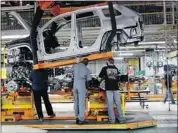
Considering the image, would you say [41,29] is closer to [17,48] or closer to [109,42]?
[17,48]

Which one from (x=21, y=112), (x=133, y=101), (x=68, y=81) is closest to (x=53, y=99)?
(x=68, y=81)

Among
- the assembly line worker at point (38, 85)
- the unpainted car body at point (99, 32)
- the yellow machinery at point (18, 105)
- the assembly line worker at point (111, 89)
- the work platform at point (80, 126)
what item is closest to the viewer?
the work platform at point (80, 126)

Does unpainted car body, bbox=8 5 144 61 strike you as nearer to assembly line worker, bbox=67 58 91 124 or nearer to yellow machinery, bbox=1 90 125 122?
assembly line worker, bbox=67 58 91 124

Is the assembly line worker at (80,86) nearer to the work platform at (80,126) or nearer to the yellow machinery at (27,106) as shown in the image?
the work platform at (80,126)

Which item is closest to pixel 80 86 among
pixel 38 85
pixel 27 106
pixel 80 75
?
pixel 80 75

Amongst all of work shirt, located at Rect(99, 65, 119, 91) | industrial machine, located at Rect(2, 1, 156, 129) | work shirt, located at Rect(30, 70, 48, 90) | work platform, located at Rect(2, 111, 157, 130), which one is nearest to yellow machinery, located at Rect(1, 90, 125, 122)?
industrial machine, located at Rect(2, 1, 156, 129)

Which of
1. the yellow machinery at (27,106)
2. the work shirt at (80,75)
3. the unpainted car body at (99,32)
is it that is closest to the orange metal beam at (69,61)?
the unpainted car body at (99,32)

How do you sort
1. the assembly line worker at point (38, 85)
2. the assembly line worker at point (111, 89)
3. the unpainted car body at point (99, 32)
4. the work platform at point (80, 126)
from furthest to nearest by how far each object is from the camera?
the assembly line worker at point (38, 85) → the assembly line worker at point (111, 89) → the unpainted car body at point (99, 32) → the work platform at point (80, 126)

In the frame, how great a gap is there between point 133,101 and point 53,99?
12.8 ft

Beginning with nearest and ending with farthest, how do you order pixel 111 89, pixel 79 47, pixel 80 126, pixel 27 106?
1. pixel 80 126
2. pixel 111 89
3. pixel 79 47
4. pixel 27 106

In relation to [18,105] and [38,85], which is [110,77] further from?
[18,105]

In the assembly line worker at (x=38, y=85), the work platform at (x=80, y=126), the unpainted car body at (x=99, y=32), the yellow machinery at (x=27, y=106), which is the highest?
the unpainted car body at (x=99, y=32)

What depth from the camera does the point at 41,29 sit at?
8.51 m

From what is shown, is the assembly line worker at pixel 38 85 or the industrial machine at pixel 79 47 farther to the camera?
the assembly line worker at pixel 38 85
